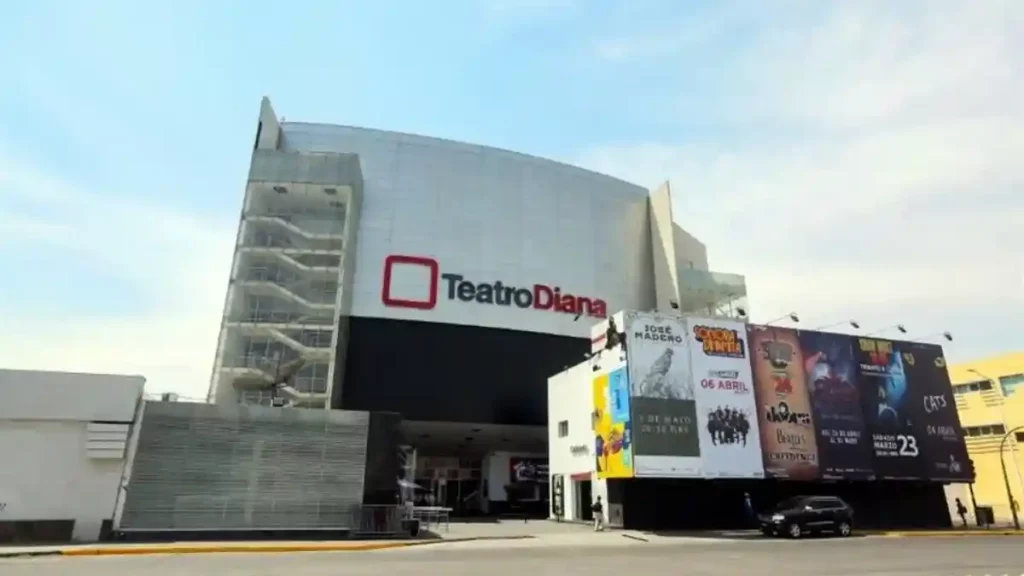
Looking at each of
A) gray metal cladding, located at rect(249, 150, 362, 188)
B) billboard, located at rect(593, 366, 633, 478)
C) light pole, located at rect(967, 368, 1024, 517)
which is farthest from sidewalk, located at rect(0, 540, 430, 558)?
light pole, located at rect(967, 368, 1024, 517)

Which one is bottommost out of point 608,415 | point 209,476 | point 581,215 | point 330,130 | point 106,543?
point 106,543

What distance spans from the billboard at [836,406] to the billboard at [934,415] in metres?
4.36

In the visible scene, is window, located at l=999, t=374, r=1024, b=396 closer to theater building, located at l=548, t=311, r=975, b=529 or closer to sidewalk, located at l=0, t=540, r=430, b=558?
theater building, located at l=548, t=311, r=975, b=529

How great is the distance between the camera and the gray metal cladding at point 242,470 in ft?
76.6

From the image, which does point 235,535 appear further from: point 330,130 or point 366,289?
point 330,130

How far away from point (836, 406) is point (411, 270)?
30.9m

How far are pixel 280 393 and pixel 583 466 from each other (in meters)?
22.3

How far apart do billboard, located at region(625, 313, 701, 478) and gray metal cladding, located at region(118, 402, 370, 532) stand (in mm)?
13709

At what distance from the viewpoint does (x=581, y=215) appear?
53094 mm

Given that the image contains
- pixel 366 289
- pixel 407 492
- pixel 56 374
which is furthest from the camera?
pixel 366 289

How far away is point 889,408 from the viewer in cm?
3522

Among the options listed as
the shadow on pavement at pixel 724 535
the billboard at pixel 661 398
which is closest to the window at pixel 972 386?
the shadow on pavement at pixel 724 535

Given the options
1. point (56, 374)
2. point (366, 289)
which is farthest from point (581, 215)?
point (56, 374)

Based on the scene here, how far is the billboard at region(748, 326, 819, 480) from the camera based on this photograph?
3180 cm
